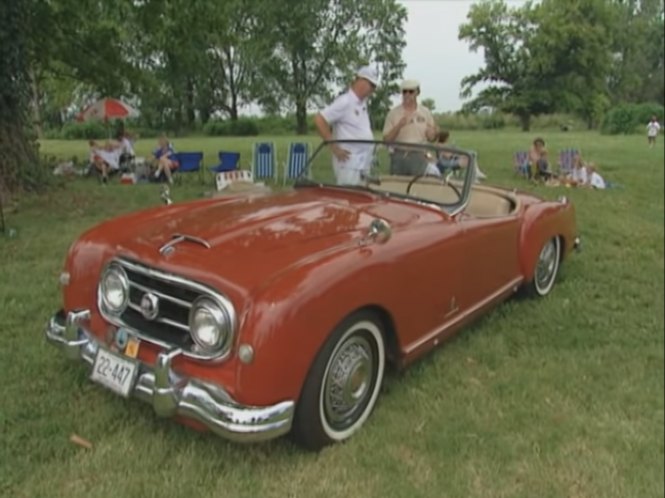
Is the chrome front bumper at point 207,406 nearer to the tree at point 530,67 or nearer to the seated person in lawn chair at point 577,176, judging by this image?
the tree at point 530,67

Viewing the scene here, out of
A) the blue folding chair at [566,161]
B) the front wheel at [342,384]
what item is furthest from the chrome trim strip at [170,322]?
the blue folding chair at [566,161]

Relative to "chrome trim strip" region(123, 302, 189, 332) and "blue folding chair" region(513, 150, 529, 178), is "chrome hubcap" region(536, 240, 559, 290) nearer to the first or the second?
"chrome trim strip" region(123, 302, 189, 332)

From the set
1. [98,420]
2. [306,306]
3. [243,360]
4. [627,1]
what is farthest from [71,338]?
[627,1]

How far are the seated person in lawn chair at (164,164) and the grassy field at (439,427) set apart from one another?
7167mm

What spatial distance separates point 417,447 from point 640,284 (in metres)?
3.32

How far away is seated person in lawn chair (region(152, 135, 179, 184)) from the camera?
11.7 metres

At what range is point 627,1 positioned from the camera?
4.22 meters

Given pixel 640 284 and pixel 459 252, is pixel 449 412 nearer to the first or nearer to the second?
pixel 459 252

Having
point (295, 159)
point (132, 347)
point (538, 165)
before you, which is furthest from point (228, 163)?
point (132, 347)

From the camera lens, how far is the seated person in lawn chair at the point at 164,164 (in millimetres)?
11688

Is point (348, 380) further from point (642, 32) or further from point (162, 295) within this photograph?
point (642, 32)

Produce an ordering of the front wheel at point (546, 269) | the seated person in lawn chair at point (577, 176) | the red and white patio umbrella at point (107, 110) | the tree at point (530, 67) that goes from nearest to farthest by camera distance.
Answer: the front wheel at point (546, 269), the seated person in lawn chair at point (577, 176), the tree at point (530, 67), the red and white patio umbrella at point (107, 110)

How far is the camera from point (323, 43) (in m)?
7.64

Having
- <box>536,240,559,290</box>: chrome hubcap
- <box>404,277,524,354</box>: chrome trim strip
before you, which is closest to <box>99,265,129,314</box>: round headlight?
<box>404,277,524,354</box>: chrome trim strip
